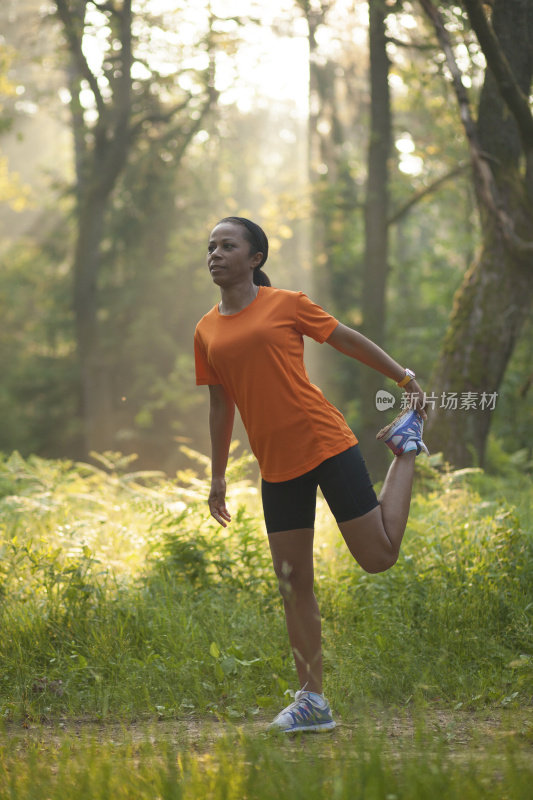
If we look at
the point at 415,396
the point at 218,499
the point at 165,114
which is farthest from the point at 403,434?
the point at 165,114

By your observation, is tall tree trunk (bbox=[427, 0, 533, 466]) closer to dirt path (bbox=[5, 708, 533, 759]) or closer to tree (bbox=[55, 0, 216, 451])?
dirt path (bbox=[5, 708, 533, 759])

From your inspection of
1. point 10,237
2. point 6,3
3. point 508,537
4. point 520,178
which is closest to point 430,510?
point 508,537

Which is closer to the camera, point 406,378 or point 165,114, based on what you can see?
point 406,378

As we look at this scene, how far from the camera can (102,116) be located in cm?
1711

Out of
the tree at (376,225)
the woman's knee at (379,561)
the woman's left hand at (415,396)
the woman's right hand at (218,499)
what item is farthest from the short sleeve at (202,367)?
the tree at (376,225)

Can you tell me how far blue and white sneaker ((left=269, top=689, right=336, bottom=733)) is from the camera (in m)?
3.96

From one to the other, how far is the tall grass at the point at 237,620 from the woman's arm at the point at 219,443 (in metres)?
0.97

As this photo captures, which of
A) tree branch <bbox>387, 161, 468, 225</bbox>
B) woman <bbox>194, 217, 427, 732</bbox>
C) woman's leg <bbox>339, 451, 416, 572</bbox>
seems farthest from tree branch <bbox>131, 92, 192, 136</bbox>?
woman's leg <bbox>339, 451, 416, 572</bbox>

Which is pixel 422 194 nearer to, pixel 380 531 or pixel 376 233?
pixel 376 233

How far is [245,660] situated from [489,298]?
5317 mm

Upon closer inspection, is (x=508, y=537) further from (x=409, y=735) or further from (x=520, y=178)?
(x=520, y=178)

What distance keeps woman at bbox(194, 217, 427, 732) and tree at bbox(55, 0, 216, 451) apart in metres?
13.9

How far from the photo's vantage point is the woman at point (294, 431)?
387 centimetres

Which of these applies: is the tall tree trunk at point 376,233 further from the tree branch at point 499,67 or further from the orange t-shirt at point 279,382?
the orange t-shirt at point 279,382
